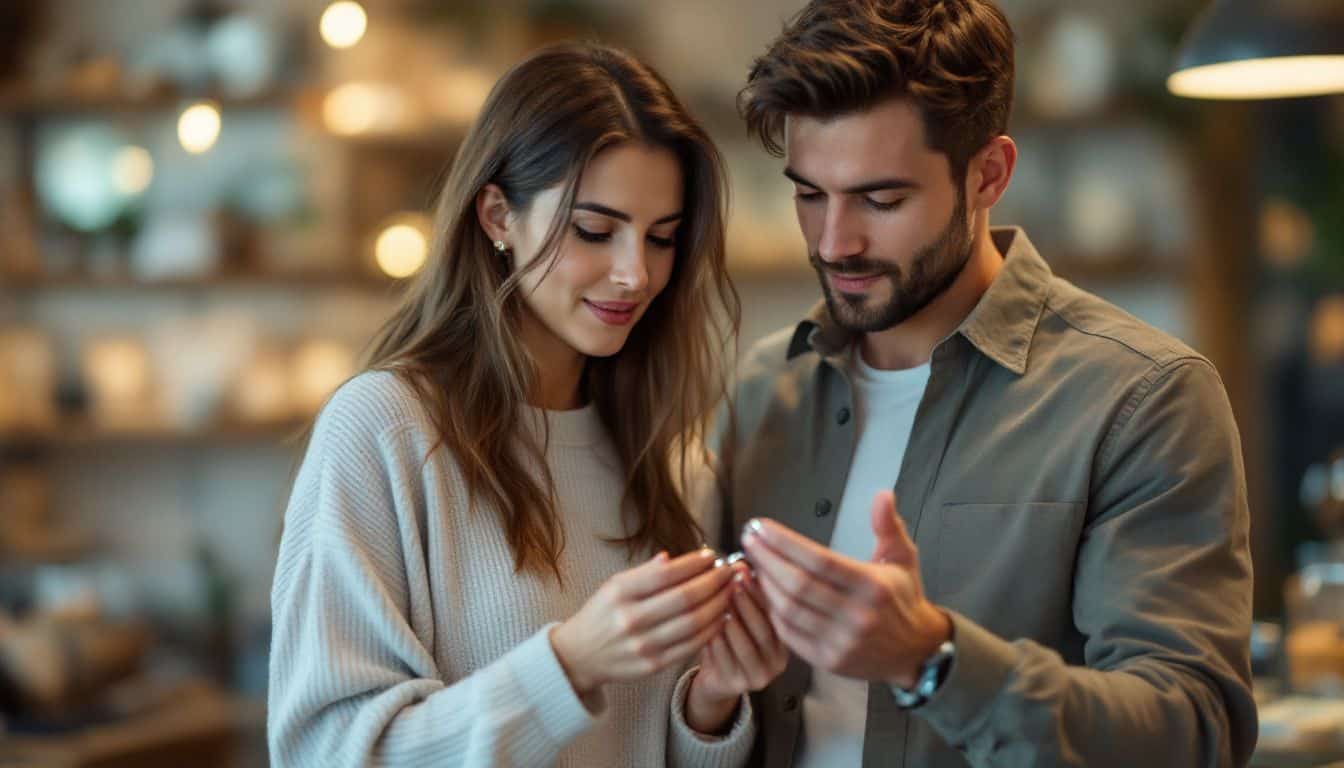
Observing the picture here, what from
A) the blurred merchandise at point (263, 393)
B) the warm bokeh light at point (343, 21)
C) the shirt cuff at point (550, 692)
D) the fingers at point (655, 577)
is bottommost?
the blurred merchandise at point (263, 393)

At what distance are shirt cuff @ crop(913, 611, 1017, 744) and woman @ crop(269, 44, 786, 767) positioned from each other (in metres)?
0.22

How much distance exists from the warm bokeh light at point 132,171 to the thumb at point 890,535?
13.4 feet

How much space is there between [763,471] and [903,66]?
0.60 metres

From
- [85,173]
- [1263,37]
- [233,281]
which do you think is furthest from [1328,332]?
[85,173]

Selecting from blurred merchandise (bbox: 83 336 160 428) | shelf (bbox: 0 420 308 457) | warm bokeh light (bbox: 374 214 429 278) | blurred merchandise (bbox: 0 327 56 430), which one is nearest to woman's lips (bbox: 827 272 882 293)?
warm bokeh light (bbox: 374 214 429 278)

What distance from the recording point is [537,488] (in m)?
1.89

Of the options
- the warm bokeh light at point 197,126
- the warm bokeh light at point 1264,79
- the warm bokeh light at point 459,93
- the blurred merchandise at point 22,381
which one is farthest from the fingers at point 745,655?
the blurred merchandise at point 22,381

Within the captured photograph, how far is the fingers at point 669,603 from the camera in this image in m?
1.54

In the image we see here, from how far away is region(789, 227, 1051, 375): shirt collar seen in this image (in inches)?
75.4

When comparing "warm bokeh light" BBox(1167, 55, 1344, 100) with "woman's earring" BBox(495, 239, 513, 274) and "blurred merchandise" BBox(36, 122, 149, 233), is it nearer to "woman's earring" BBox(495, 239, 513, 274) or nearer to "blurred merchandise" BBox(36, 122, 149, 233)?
"woman's earring" BBox(495, 239, 513, 274)

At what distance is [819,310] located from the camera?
2.17 metres

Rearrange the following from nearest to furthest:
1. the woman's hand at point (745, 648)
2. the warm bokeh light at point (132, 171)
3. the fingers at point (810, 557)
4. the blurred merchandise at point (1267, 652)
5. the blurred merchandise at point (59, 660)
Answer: the fingers at point (810, 557) → the woman's hand at point (745, 648) → the blurred merchandise at point (1267, 652) → the blurred merchandise at point (59, 660) → the warm bokeh light at point (132, 171)

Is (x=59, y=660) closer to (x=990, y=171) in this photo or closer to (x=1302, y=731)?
(x=990, y=171)

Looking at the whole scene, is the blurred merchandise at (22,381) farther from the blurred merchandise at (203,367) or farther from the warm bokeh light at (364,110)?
the warm bokeh light at (364,110)
